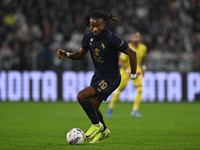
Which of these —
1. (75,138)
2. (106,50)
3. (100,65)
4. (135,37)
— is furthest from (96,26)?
(135,37)

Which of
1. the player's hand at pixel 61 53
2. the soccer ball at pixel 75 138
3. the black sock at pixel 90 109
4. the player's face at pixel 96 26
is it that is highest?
the player's face at pixel 96 26

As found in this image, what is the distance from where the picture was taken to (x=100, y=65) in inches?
235

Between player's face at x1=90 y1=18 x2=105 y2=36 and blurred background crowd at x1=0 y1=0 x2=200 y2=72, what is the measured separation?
10.1 m

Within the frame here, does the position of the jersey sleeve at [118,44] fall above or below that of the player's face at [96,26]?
below

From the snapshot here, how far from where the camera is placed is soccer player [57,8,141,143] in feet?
18.9

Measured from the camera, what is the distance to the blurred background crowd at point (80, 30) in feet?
52.5

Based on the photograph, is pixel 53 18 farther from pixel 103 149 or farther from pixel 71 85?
pixel 103 149

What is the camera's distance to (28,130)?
7.72 metres

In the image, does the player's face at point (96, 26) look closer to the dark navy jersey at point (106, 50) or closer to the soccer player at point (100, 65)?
the soccer player at point (100, 65)

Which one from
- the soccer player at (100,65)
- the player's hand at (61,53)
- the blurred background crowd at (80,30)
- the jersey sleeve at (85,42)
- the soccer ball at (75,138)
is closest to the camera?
the soccer ball at (75,138)

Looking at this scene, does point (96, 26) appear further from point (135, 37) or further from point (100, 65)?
point (135, 37)

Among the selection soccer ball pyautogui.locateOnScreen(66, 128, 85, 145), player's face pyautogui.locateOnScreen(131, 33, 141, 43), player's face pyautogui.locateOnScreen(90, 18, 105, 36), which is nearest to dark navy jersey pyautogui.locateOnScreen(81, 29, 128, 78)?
player's face pyautogui.locateOnScreen(90, 18, 105, 36)

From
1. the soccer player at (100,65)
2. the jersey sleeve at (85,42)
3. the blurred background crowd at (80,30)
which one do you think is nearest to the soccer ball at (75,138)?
the soccer player at (100,65)

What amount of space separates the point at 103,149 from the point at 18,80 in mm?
11367
